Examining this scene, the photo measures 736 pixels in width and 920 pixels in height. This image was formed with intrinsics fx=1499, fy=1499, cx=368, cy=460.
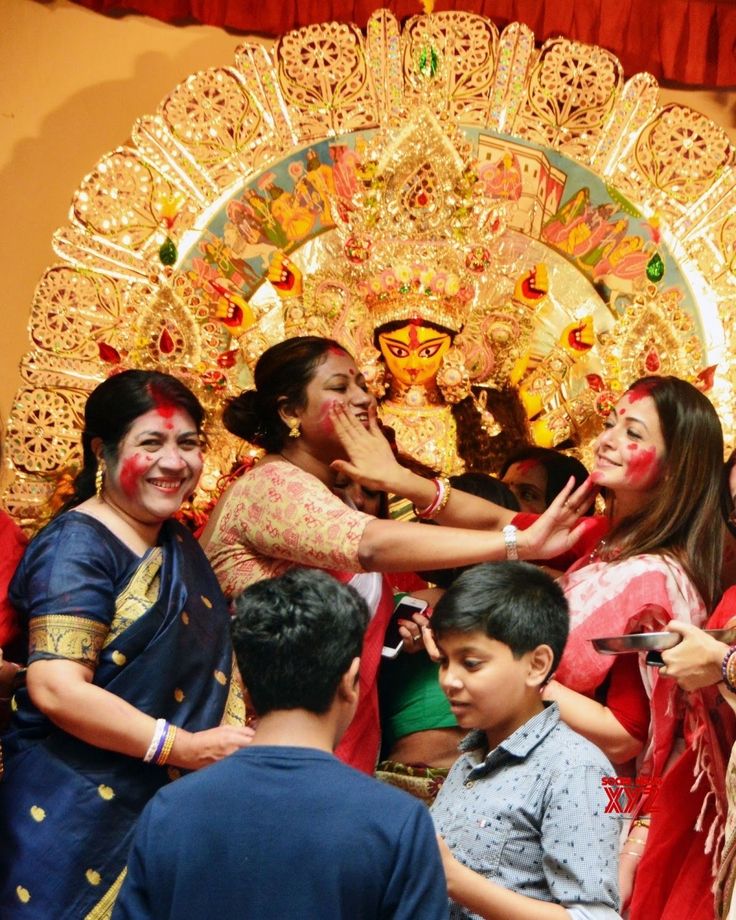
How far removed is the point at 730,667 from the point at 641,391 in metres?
0.86

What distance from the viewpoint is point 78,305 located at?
Result: 164 inches

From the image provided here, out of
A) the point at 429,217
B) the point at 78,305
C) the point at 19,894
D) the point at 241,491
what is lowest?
the point at 19,894

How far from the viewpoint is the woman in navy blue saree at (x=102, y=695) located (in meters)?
2.75

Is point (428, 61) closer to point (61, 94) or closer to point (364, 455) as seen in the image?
point (61, 94)

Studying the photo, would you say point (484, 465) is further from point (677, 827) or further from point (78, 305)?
point (677, 827)

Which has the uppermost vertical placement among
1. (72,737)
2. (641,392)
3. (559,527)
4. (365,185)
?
(365,185)

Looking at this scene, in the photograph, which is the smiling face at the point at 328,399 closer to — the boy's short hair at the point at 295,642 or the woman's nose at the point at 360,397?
the woman's nose at the point at 360,397

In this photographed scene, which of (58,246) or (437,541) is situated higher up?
(58,246)

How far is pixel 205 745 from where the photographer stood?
273 cm

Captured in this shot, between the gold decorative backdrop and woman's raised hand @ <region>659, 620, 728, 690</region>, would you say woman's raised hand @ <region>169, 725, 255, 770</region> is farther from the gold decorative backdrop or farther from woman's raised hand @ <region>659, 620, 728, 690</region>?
the gold decorative backdrop

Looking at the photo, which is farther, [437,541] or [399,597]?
[399,597]

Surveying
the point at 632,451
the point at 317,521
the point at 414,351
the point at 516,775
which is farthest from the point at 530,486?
the point at 516,775

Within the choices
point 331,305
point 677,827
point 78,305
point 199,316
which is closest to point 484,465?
point 331,305

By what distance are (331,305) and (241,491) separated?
1.03 m
